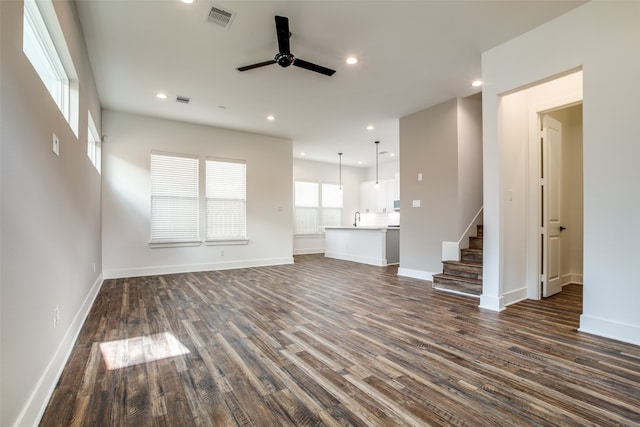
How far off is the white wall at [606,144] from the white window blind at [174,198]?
18.9 feet

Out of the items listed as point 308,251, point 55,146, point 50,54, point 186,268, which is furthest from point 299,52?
point 308,251

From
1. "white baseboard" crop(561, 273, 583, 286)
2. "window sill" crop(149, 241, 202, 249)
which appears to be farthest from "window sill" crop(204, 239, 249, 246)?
"white baseboard" crop(561, 273, 583, 286)

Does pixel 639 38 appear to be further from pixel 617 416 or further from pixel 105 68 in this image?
pixel 105 68

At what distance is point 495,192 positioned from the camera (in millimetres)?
3453

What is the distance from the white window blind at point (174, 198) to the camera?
5754 mm

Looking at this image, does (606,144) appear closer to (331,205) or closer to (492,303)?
(492,303)

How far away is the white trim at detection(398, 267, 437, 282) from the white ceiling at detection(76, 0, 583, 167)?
2.85 metres

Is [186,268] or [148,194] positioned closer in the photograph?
[148,194]

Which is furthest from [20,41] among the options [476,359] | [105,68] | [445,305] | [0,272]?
[445,305]

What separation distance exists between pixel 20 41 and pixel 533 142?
5026mm

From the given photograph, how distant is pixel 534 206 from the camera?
4016 millimetres

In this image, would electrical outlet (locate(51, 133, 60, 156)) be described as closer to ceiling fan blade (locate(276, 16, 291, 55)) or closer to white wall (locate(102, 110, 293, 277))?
ceiling fan blade (locate(276, 16, 291, 55))

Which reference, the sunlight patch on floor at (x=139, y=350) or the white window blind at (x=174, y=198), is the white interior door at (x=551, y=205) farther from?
the white window blind at (x=174, y=198)

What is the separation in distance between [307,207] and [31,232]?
26.5 feet
